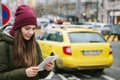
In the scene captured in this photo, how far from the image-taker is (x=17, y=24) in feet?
12.8

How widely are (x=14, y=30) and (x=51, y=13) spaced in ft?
397

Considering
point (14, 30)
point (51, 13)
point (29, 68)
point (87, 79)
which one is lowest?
point (51, 13)

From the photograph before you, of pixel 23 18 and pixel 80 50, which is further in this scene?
pixel 80 50

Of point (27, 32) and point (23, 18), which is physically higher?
point (23, 18)

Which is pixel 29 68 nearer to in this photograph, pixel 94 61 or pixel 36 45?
pixel 36 45

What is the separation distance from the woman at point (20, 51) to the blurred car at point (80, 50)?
8.39m

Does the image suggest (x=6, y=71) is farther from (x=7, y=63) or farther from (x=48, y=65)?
(x=48, y=65)

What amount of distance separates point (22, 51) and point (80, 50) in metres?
8.52

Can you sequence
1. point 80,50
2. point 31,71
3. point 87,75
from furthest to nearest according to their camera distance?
point 87,75 < point 80,50 < point 31,71

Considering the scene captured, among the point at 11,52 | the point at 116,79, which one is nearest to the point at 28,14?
the point at 11,52

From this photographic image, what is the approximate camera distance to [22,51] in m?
3.83

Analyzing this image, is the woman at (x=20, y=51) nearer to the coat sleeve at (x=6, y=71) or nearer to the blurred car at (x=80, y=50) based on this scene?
the coat sleeve at (x=6, y=71)

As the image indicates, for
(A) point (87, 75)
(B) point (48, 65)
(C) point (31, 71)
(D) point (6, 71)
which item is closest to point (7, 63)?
(D) point (6, 71)

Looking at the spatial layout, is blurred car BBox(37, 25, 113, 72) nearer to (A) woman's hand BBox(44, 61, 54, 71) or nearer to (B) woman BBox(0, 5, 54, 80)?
(A) woman's hand BBox(44, 61, 54, 71)
